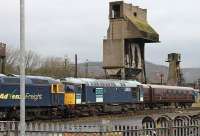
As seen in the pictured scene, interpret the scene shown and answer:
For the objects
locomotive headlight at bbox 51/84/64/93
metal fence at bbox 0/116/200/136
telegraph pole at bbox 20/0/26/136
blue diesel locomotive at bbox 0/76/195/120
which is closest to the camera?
telegraph pole at bbox 20/0/26/136

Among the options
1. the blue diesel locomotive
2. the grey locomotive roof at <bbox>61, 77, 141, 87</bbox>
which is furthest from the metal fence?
the grey locomotive roof at <bbox>61, 77, 141, 87</bbox>

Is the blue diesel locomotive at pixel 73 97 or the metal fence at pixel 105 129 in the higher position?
the metal fence at pixel 105 129

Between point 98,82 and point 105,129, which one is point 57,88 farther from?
point 105,129

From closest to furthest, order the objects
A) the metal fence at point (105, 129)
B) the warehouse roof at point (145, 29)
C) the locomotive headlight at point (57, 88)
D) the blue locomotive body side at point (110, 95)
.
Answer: the metal fence at point (105, 129) → the locomotive headlight at point (57, 88) → the blue locomotive body side at point (110, 95) → the warehouse roof at point (145, 29)

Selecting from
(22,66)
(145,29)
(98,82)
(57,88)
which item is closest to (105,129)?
(22,66)

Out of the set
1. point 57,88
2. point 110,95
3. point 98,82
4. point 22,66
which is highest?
point 22,66

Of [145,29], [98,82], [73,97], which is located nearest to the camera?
[73,97]

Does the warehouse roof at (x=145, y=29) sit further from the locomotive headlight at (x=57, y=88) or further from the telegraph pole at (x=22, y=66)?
the telegraph pole at (x=22, y=66)

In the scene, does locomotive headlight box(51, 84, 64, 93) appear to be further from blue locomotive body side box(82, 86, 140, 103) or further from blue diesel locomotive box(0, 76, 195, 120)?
blue locomotive body side box(82, 86, 140, 103)

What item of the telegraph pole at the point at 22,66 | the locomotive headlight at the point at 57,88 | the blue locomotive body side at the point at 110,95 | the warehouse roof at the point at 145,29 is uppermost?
the warehouse roof at the point at 145,29

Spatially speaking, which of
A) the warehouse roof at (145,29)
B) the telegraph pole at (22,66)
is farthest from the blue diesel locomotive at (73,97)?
the warehouse roof at (145,29)

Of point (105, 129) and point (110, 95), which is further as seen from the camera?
point (110, 95)

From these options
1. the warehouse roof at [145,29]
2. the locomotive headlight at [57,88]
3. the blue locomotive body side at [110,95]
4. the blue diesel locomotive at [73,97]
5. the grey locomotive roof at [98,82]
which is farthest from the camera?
the warehouse roof at [145,29]

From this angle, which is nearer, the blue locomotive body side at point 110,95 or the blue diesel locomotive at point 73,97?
the blue diesel locomotive at point 73,97
